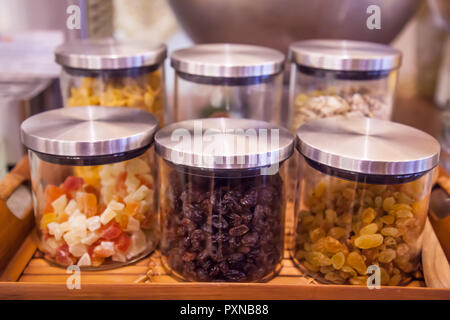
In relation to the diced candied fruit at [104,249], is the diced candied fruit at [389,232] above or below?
above

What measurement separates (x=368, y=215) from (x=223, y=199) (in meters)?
0.16

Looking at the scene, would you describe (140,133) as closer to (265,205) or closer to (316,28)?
(265,205)

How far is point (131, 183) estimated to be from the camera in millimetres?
607

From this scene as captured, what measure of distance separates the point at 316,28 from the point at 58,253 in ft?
1.57

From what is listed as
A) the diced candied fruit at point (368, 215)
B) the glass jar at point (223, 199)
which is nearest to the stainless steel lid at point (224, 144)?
the glass jar at point (223, 199)

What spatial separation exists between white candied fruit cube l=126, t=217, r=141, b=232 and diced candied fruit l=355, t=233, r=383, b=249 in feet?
0.84

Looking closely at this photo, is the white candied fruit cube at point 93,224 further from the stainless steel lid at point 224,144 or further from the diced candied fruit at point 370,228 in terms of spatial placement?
the diced candied fruit at point 370,228

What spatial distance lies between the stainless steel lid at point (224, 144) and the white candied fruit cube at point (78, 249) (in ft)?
0.51

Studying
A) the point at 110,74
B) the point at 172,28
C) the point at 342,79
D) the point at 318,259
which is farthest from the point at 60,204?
the point at 172,28

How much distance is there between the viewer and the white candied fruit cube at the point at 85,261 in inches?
23.0

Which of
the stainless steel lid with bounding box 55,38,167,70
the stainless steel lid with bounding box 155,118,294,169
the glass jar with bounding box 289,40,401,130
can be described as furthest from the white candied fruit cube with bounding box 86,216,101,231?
the glass jar with bounding box 289,40,401,130

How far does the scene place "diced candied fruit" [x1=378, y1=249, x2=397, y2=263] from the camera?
54cm
